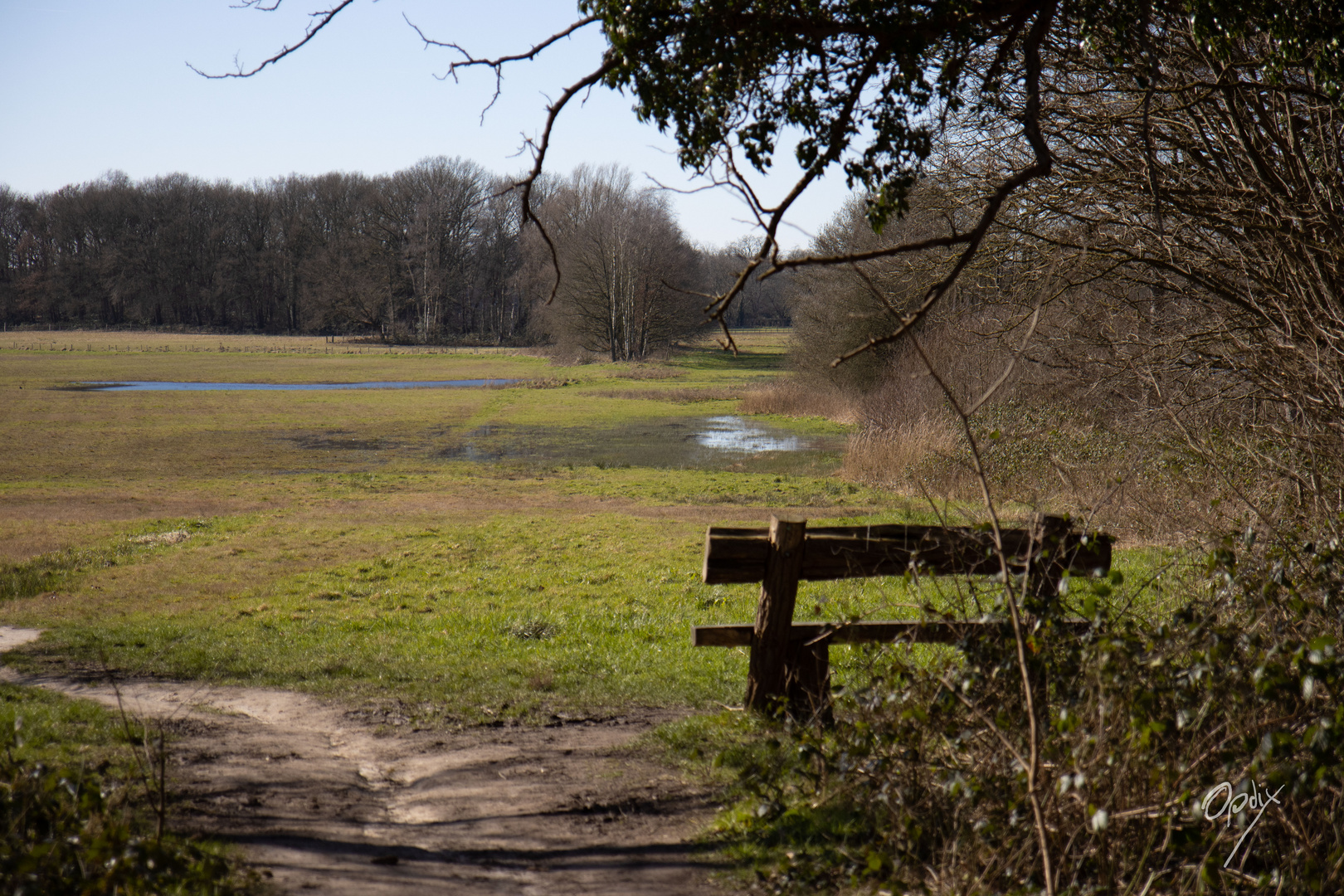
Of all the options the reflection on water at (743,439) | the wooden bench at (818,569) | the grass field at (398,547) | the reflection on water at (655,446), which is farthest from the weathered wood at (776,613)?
the reflection on water at (743,439)

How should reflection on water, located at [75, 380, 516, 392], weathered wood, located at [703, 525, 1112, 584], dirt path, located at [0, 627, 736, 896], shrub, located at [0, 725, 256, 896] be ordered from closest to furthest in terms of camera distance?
shrub, located at [0, 725, 256, 896]
dirt path, located at [0, 627, 736, 896]
weathered wood, located at [703, 525, 1112, 584]
reflection on water, located at [75, 380, 516, 392]

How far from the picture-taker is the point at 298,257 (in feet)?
332

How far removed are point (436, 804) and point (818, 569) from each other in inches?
98.6

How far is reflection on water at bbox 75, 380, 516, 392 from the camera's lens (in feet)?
156

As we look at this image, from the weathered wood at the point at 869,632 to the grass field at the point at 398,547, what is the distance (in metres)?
0.18

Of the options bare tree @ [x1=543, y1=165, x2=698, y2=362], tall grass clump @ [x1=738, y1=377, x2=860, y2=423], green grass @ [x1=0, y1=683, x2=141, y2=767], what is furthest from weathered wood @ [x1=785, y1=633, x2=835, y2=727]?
bare tree @ [x1=543, y1=165, x2=698, y2=362]

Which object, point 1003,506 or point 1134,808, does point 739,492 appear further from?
point 1134,808

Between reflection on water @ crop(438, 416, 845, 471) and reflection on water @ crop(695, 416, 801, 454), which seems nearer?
reflection on water @ crop(438, 416, 845, 471)

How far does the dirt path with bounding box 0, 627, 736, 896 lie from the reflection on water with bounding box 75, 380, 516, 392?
46.2m

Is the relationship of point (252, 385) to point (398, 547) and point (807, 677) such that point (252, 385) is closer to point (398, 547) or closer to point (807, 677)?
point (398, 547)

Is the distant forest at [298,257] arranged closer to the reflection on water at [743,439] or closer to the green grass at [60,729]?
the reflection on water at [743,439]

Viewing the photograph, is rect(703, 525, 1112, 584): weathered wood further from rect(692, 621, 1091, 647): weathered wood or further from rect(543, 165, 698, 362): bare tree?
rect(543, 165, 698, 362): bare tree

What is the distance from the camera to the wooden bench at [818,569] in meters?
5.31

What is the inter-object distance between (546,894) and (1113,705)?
2.37 metres
